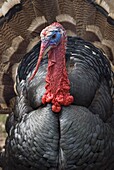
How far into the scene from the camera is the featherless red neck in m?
2.47

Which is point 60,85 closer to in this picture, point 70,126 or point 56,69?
point 56,69

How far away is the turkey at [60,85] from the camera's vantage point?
259 cm

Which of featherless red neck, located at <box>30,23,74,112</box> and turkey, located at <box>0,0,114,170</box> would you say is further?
turkey, located at <box>0,0,114,170</box>

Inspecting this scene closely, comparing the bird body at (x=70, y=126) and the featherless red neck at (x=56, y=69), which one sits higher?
the featherless red neck at (x=56, y=69)

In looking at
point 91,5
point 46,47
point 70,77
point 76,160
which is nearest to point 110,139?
point 76,160

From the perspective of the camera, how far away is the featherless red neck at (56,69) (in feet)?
8.10

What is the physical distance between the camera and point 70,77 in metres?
2.77

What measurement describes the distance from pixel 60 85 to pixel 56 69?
0.10 metres

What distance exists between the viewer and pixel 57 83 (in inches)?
103

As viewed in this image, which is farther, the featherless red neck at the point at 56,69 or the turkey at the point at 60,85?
the turkey at the point at 60,85

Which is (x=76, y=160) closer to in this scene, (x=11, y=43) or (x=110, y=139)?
(x=110, y=139)

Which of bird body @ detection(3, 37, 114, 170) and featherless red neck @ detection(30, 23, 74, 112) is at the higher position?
featherless red neck @ detection(30, 23, 74, 112)

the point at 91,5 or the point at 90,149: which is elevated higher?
the point at 91,5

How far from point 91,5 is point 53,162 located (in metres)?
1.17
